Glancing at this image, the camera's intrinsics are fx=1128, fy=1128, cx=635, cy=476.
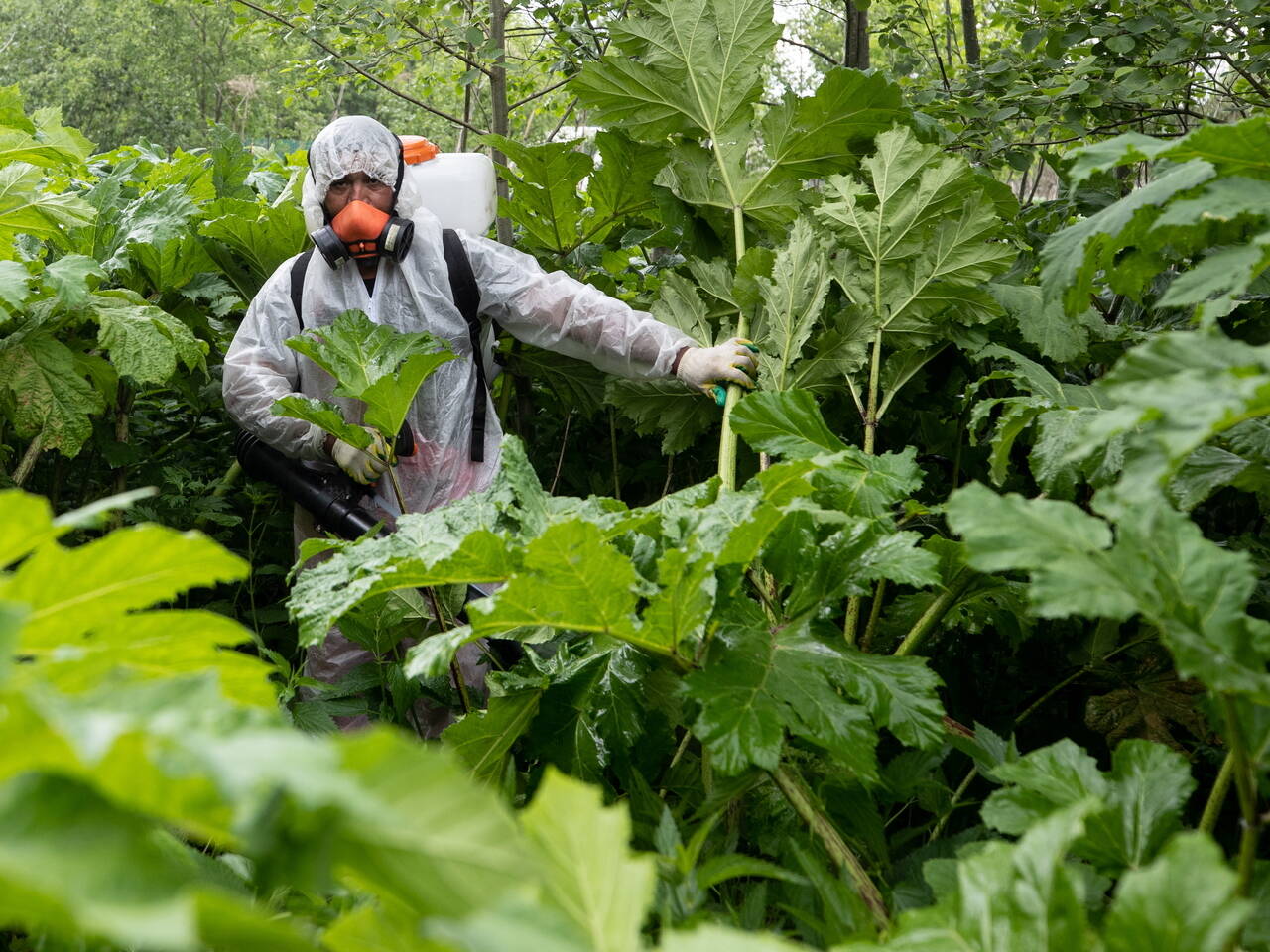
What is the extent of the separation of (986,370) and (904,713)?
1330 millimetres

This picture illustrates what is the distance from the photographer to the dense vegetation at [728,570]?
1.98 feet

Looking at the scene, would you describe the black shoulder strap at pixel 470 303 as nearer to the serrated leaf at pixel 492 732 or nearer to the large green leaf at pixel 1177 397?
the serrated leaf at pixel 492 732

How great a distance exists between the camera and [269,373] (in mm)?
3320

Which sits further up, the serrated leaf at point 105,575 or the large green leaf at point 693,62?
the large green leaf at point 693,62

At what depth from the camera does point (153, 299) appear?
341 centimetres

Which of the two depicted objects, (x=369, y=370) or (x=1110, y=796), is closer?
(x=1110, y=796)

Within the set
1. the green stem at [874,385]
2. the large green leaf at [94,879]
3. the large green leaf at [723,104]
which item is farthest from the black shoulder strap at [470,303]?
the large green leaf at [94,879]

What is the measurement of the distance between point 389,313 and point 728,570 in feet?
7.38

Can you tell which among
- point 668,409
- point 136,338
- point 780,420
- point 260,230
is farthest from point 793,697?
point 260,230

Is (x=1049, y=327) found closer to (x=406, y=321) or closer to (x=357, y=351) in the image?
(x=357, y=351)

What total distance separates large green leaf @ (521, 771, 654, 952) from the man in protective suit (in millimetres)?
2515

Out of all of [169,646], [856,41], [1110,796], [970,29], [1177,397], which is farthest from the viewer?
[970,29]

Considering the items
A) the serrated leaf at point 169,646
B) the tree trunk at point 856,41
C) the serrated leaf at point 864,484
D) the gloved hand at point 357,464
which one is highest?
the tree trunk at point 856,41

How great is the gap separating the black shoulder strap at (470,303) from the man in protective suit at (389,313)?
0.6 inches
